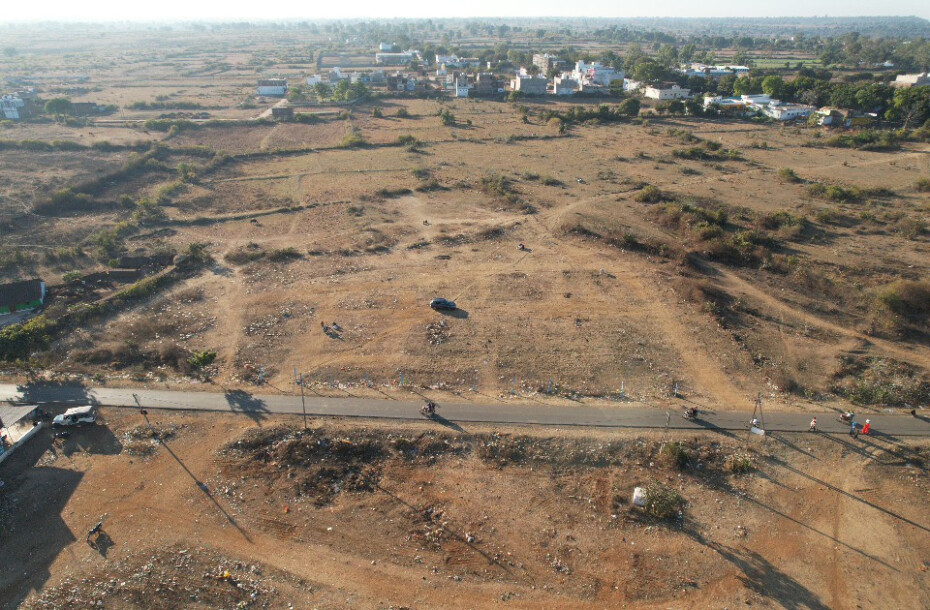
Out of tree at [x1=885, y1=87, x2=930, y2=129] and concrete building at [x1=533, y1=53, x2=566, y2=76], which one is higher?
concrete building at [x1=533, y1=53, x2=566, y2=76]

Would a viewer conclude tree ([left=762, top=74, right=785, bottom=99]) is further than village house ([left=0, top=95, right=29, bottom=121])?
Yes

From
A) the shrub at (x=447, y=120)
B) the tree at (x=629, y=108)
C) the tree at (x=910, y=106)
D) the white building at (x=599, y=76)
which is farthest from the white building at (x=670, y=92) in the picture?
the shrub at (x=447, y=120)

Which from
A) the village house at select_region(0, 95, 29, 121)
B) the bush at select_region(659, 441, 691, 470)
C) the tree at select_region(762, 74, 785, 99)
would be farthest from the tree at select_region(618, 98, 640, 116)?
the village house at select_region(0, 95, 29, 121)

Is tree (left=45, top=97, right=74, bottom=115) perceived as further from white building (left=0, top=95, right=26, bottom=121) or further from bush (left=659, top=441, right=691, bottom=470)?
bush (left=659, top=441, right=691, bottom=470)

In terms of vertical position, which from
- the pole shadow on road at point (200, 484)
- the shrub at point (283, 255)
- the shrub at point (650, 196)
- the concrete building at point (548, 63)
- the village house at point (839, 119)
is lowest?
the pole shadow on road at point (200, 484)

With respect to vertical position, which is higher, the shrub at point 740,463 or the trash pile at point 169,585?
the shrub at point 740,463

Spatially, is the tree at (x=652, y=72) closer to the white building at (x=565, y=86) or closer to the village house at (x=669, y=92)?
the village house at (x=669, y=92)
